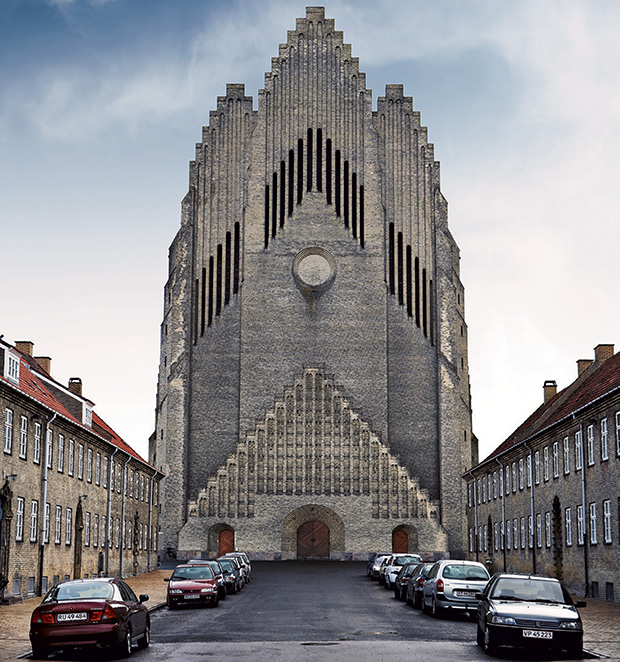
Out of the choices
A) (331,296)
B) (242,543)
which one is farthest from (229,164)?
(242,543)

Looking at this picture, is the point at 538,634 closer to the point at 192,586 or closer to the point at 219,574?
the point at 192,586

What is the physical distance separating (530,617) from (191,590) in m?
14.9

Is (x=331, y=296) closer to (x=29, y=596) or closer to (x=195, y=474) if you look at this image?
(x=195, y=474)

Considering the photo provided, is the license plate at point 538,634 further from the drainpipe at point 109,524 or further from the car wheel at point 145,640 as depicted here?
the drainpipe at point 109,524

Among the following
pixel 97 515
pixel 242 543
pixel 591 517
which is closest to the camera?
pixel 591 517

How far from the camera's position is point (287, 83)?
8238 centimetres

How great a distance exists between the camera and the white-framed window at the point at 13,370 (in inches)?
1362

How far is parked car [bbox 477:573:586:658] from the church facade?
54633mm

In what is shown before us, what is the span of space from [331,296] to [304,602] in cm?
4713

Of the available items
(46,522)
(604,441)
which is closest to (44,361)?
(46,522)

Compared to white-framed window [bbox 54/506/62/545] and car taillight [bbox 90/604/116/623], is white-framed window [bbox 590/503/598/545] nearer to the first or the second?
white-framed window [bbox 54/506/62/545]

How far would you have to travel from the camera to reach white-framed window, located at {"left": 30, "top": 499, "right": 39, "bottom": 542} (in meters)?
35.6

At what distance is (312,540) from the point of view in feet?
247

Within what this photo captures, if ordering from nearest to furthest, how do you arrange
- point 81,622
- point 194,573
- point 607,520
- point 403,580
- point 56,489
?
point 81,622, point 194,573, point 403,580, point 607,520, point 56,489
